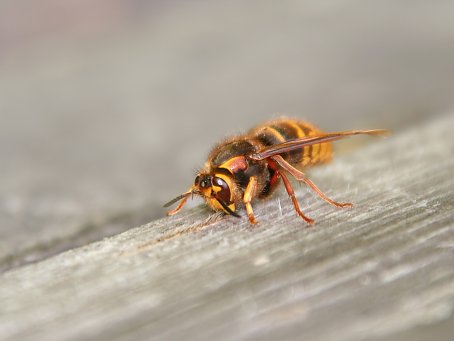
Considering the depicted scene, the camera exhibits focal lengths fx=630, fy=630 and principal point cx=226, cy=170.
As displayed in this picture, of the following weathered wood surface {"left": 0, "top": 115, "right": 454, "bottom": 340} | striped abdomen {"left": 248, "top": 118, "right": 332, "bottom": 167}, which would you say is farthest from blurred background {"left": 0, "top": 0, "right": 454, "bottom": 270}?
weathered wood surface {"left": 0, "top": 115, "right": 454, "bottom": 340}

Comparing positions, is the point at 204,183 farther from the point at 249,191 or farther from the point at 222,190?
the point at 249,191

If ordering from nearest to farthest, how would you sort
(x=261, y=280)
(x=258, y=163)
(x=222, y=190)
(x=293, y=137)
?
(x=261, y=280) → (x=222, y=190) → (x=258, y=163) → (x=293, y=137)

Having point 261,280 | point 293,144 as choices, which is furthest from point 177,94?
point 261,280

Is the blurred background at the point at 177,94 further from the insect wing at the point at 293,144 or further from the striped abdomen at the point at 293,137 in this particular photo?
the insect wing at the point at 293,144

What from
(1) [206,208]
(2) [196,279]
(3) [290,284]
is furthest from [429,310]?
(1) [206,208]

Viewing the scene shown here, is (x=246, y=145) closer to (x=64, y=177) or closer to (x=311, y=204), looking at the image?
(x=311, y=204)

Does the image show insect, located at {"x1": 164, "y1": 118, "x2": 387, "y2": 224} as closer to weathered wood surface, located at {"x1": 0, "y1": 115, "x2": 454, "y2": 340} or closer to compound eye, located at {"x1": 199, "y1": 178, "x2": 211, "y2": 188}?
compound eye, located at {"x1": 199, "y1": 178, "x2": 211, "y2": 188}
